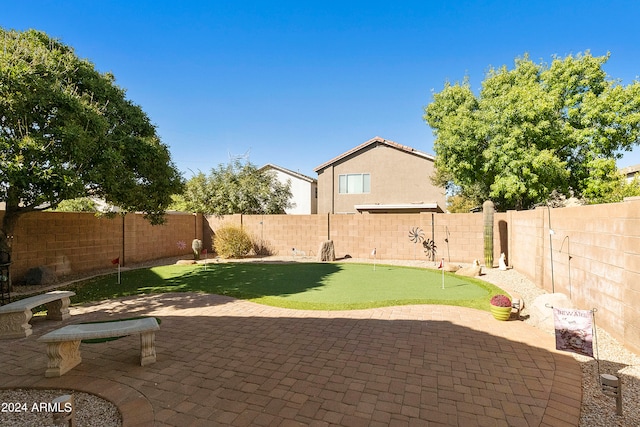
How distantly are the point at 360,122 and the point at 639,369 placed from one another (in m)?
20.7

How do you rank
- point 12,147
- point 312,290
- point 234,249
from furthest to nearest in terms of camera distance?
1. point 234,249
2. point 312,290
3. point 12,147

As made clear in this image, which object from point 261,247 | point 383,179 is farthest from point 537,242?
point 383,179

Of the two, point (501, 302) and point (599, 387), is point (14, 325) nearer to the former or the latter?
point (599, 387)

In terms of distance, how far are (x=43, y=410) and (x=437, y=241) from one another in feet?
49.1

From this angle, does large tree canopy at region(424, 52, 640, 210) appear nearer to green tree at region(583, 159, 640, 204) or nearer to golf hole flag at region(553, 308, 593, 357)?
green tree at region(583, 159, 640, 204)

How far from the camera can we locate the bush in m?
17.0

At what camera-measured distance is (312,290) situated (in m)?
9.49

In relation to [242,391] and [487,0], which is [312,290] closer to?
[242,391]

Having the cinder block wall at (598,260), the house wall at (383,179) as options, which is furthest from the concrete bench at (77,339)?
the house wall at (383,179)

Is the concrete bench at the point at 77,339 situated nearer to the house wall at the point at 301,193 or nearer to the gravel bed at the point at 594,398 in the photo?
the gravel bed at the point at 594,398

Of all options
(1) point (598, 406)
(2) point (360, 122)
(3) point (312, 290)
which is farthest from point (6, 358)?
(2) point (360, 122)

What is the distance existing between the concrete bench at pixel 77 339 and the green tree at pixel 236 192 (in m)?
17.0

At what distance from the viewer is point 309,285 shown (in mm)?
10219

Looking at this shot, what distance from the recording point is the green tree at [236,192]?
886 inches
